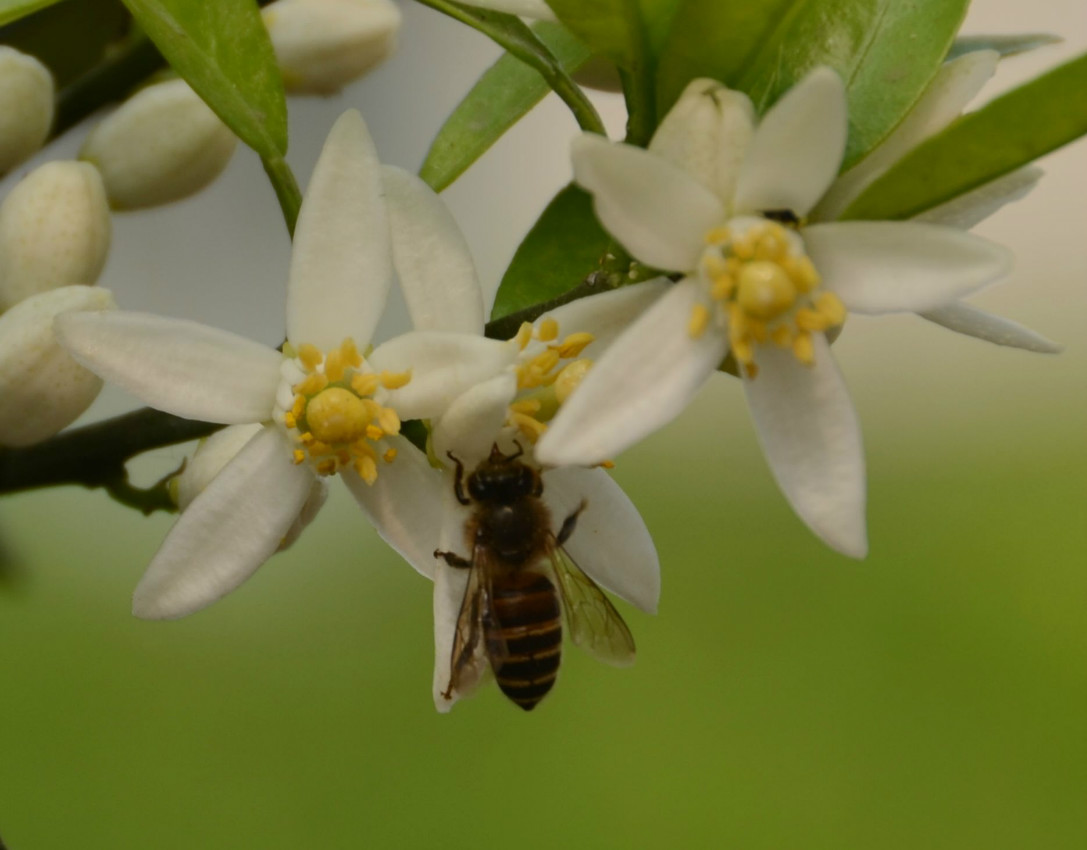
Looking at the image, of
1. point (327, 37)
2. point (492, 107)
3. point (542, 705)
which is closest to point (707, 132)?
point (492, 107)

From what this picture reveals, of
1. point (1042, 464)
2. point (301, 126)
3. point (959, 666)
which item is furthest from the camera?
point (1042, 464)

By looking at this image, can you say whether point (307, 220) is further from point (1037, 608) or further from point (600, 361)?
point (1037, 608)

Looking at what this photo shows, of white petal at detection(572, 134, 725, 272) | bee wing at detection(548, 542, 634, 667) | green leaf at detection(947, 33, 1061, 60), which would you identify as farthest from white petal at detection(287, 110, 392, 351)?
green leaf at detection(947, 33, 1061, 60)

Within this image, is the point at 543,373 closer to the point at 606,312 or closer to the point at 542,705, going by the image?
the point at 606,312

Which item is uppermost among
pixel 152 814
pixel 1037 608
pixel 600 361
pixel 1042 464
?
pixel 1042 464

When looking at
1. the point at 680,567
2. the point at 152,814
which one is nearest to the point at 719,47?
the point at 680,567

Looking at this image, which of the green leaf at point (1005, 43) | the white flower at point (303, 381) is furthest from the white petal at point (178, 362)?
the green leaf at point (1005, 43)

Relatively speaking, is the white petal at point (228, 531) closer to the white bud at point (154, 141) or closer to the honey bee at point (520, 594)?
the honey bee at point (520, 594)
